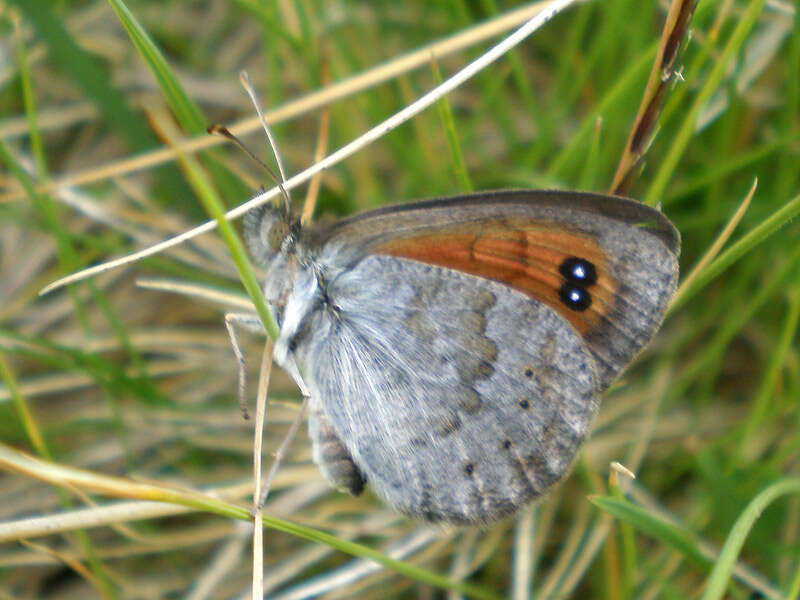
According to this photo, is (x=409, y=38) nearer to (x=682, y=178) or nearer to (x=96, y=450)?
(x=682, y=178)

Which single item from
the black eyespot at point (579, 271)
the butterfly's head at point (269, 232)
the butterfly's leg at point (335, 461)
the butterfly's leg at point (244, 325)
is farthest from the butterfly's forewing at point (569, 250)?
the butterfly's leg at point (335, 461)

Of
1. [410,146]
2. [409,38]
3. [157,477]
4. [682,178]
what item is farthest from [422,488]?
[409,38]

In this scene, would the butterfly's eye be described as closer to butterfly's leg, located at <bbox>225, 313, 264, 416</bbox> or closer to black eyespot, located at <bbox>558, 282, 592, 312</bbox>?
butterfly's leg, located at <bbox>225, 313, 264, 416</bbox>

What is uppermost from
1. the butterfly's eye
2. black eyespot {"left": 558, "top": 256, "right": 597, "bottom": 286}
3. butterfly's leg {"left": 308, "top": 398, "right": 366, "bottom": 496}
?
the butterfly's eye

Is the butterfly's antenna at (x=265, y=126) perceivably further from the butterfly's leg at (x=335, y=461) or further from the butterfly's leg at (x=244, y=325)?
the butterfly's leg at (x=335, y=461)

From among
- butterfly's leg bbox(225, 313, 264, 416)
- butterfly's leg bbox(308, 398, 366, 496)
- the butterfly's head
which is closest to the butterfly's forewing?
the butterfly's head

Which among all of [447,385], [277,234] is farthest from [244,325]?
[447,385]
